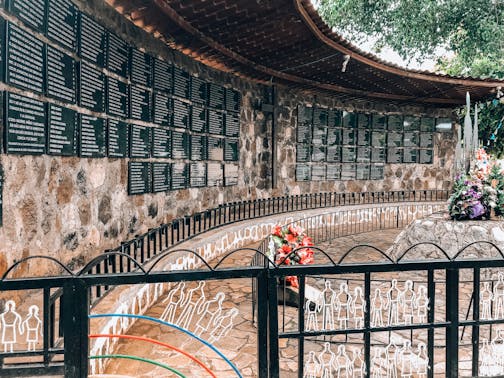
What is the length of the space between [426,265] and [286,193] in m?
7.83

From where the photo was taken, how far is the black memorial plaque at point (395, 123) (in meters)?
11.7

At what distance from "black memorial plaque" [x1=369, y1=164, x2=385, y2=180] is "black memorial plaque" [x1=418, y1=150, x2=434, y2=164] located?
1.38m

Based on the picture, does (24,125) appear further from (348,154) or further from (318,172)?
(348,154)

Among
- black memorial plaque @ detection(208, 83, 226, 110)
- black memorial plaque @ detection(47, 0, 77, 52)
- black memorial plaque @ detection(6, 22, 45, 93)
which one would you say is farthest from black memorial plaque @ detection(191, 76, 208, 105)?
black memorial plaque @ detection(6, 22, 45, 93)

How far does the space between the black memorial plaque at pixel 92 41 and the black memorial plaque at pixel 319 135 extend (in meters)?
6.63

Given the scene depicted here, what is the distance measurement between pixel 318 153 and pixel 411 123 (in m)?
3.45

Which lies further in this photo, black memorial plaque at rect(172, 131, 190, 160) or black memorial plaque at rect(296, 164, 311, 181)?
black memorial plaque at rect(296, 164, 311, 181)

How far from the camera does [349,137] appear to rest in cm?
1116

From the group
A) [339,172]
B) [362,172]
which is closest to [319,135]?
[339,172]

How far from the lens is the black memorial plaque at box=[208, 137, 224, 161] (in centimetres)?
772

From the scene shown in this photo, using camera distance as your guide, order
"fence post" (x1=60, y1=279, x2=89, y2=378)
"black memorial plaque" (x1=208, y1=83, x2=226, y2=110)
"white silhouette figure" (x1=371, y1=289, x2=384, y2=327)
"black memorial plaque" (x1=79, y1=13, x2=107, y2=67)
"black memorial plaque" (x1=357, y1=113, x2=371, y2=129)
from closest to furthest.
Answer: "fence post" (x1=60, y1=279, x2=89, y2=378)
"white silhouette figure" (x1=371, y1=289, x2=384, y2=327)
"black memorial plaque" (x1=79, y1=13, x2=107, y2=67)
"black memorial plaque" (x1=208, y1=83, x2=226, y2=110)
"black memorial plaque" (x1=357, y1=113, x2=371, y2=129)

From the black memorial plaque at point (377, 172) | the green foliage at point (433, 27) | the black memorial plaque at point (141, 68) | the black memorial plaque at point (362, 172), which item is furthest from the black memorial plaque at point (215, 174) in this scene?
the green foliage at point (433, 27)

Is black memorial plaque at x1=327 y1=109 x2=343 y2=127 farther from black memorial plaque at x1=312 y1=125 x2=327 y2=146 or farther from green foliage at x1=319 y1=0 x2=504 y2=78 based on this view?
green foliage at x1=319 y1=0 x2=504 y2=78

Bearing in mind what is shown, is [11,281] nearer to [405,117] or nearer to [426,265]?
[426,265]
